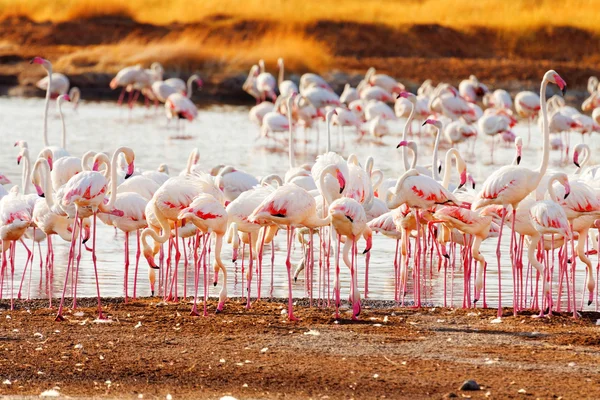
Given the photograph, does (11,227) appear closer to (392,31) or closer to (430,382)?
(430,382)

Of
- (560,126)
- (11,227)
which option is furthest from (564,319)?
(560,126)

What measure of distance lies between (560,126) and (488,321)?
49.4 feet

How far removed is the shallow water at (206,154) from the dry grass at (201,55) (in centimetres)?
688

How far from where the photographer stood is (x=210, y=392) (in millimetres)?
6055

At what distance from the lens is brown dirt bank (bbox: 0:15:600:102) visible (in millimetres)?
40594

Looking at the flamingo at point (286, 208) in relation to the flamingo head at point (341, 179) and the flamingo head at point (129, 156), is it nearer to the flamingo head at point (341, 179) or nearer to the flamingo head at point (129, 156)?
the flamingo head at point (341, 179)

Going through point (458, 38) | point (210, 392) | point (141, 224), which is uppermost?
point (458, 38)

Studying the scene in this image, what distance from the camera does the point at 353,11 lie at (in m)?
48.3

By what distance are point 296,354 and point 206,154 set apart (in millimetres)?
14884

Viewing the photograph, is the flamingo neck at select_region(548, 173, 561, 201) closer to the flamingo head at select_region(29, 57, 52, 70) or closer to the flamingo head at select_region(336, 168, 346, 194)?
the flamingo head at select_region(336, 168, 346, 194)

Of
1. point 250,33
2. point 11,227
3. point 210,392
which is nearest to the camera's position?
point 210,392

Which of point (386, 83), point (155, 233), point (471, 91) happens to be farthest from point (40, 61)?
point (471, 91)

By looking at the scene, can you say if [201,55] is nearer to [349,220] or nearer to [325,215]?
[325,215]

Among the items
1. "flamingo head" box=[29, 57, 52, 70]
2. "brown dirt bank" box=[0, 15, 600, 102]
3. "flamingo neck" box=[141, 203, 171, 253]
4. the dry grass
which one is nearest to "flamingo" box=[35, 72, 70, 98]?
"brown dirt bank" box=[0, 15, 600, 102]
